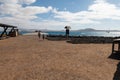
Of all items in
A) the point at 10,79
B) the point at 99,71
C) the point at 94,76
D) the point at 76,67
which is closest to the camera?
the point at 10,79

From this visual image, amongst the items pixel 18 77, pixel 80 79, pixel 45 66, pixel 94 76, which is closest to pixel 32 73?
pixel 18 77

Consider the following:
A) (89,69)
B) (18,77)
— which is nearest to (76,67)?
(89,69)

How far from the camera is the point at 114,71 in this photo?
11742 mm

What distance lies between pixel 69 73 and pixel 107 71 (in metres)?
2.57

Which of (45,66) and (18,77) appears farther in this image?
(45,66)

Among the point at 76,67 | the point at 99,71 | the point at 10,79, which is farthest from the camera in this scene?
the point at 76,67

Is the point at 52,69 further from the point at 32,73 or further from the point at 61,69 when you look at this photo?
the point at 32,73

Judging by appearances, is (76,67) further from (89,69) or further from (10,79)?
(10,79)

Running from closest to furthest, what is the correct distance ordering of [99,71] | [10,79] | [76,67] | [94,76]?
[10,79]
[94,76]
[99,71]
[76,67]

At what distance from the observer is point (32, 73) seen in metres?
11.0

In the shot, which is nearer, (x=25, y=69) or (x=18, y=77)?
(x=18, y=77)

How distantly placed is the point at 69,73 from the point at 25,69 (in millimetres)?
3015

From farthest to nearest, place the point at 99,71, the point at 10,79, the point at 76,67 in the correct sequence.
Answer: the point at 76,67
the point at 99,71
the point at 10,79

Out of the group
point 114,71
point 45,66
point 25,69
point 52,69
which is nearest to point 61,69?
point 52,69
